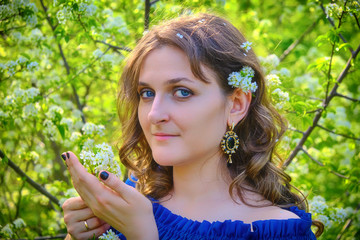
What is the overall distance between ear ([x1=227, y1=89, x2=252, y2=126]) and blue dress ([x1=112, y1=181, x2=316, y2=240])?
1.71ft

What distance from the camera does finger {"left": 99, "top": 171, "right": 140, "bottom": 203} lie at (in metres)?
1.69

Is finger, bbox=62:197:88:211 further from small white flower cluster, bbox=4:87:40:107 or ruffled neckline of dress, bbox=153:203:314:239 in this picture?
small white flower cluster, bbox=4:87:40:107

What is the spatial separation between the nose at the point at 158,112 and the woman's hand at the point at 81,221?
0.56 m

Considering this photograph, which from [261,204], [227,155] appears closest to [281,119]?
[227,155]

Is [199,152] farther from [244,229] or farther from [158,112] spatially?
[244,229]

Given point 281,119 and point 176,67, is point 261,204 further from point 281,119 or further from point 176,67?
point 176,67

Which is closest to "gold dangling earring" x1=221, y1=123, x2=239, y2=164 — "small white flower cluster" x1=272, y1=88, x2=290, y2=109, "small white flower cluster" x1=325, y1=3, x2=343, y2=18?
"small white flower cluster" x1=272, y1=88, x2=290, y2=109

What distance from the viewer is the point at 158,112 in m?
1.84

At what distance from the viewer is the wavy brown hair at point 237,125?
1949 mm

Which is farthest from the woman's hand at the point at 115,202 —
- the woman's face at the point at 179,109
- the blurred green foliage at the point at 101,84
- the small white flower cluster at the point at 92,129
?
the small white flower cluster at the point at 92,129

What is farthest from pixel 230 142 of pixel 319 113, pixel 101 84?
pixel 101 84

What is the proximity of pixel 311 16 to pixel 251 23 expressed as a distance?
168cm

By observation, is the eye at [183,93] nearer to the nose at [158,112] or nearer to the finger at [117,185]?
the nose at [158,112]

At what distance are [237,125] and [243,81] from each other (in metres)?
0.29
